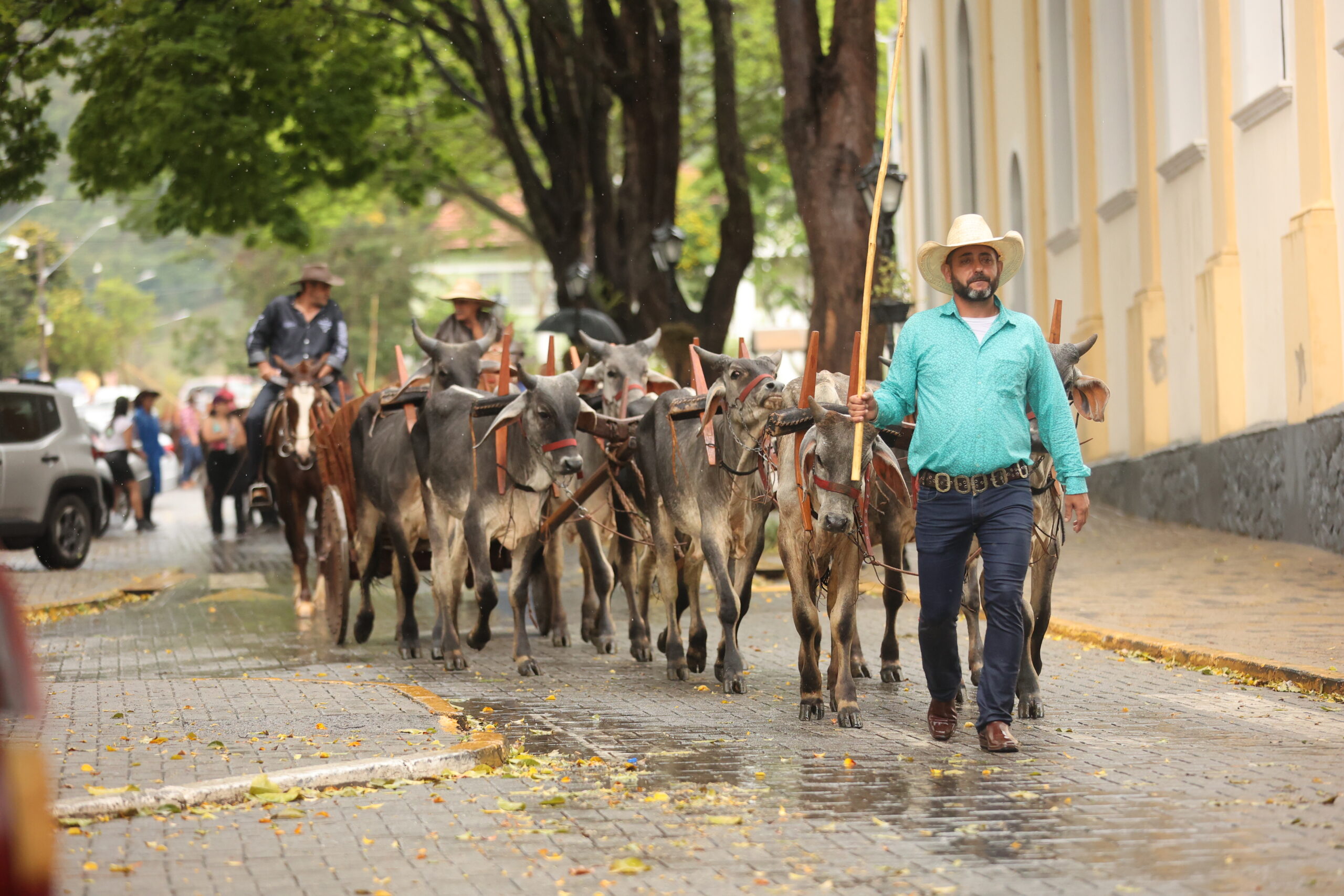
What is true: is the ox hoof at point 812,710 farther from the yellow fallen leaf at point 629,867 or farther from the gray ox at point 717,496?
the yellow fallen leaf at point 629,867

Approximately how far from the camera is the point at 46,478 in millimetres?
22594

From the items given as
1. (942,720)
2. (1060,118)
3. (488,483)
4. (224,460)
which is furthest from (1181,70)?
(942,720)

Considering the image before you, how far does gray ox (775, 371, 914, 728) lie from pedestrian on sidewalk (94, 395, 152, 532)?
912 inches

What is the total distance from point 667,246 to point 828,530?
18.0 metres

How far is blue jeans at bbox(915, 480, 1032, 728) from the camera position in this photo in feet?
28.8

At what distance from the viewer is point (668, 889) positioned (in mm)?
6141

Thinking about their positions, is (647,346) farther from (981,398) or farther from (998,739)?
(998,739)

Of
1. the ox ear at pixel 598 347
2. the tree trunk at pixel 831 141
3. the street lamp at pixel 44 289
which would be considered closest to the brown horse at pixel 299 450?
the ox ear at pixel 598 347

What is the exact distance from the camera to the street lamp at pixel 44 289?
55.5m

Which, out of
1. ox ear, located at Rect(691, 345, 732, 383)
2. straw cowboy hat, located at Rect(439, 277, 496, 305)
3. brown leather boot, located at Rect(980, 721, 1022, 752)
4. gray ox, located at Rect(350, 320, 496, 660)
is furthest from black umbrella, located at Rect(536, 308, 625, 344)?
brown leather boot, located at Rect(980, 721, 1022, 752)

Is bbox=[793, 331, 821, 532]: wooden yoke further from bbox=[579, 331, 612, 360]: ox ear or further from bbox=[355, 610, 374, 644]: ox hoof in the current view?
bbox=[355, 610, 374, 644]: ox hoof

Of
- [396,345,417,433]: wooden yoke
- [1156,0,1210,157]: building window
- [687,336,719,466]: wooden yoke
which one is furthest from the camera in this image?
[1156,0,1210,157]: building window

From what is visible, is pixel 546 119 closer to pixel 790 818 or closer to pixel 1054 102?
pixel 1054 102

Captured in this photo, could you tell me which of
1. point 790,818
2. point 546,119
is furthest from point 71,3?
→ point 790,818
